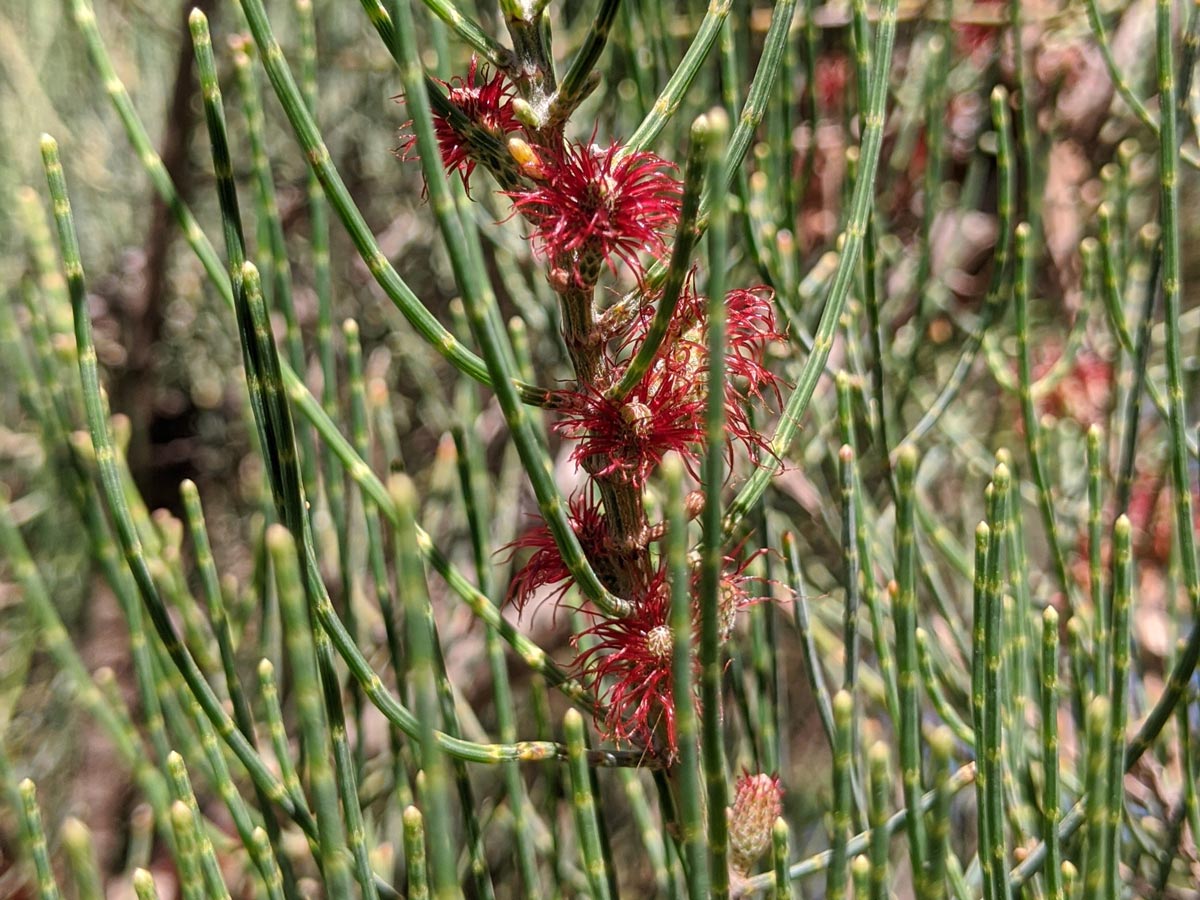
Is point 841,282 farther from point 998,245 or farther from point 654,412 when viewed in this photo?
point 998,245

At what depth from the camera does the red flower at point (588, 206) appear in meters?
0.35

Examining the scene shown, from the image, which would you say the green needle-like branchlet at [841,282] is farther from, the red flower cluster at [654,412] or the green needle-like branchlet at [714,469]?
the green needle-like branchlet at [714,469]

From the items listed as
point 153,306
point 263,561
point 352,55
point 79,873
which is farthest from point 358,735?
point 352,55

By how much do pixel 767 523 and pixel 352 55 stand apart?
807mm

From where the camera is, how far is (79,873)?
304 millimetres

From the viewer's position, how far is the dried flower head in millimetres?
433

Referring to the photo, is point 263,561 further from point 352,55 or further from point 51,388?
point 352,55

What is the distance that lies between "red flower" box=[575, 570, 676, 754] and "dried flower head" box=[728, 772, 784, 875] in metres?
0.06

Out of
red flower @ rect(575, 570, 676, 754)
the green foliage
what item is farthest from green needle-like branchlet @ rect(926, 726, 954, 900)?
red flower @ rect(575, 570, 676, 754)

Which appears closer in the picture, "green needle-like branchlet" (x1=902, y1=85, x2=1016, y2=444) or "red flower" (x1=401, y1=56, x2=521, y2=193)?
"red flower" (x1=401, y1=56, x2=521, y2=193)

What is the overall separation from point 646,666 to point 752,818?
10 cm

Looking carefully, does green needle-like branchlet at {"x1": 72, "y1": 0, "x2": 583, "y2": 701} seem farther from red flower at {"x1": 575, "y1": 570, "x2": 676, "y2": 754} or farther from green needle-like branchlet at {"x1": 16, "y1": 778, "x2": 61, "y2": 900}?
green needle-like branchlet at {"x1": 16, "y1": 778, "x2": 61, "y2": 900}

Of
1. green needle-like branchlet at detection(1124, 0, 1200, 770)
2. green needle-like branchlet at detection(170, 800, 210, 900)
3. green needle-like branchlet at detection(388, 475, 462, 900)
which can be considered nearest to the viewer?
green needle-like branchlet at detection(388, 475, 462, 900)

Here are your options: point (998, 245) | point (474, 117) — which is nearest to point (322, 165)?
point (474, 117)
